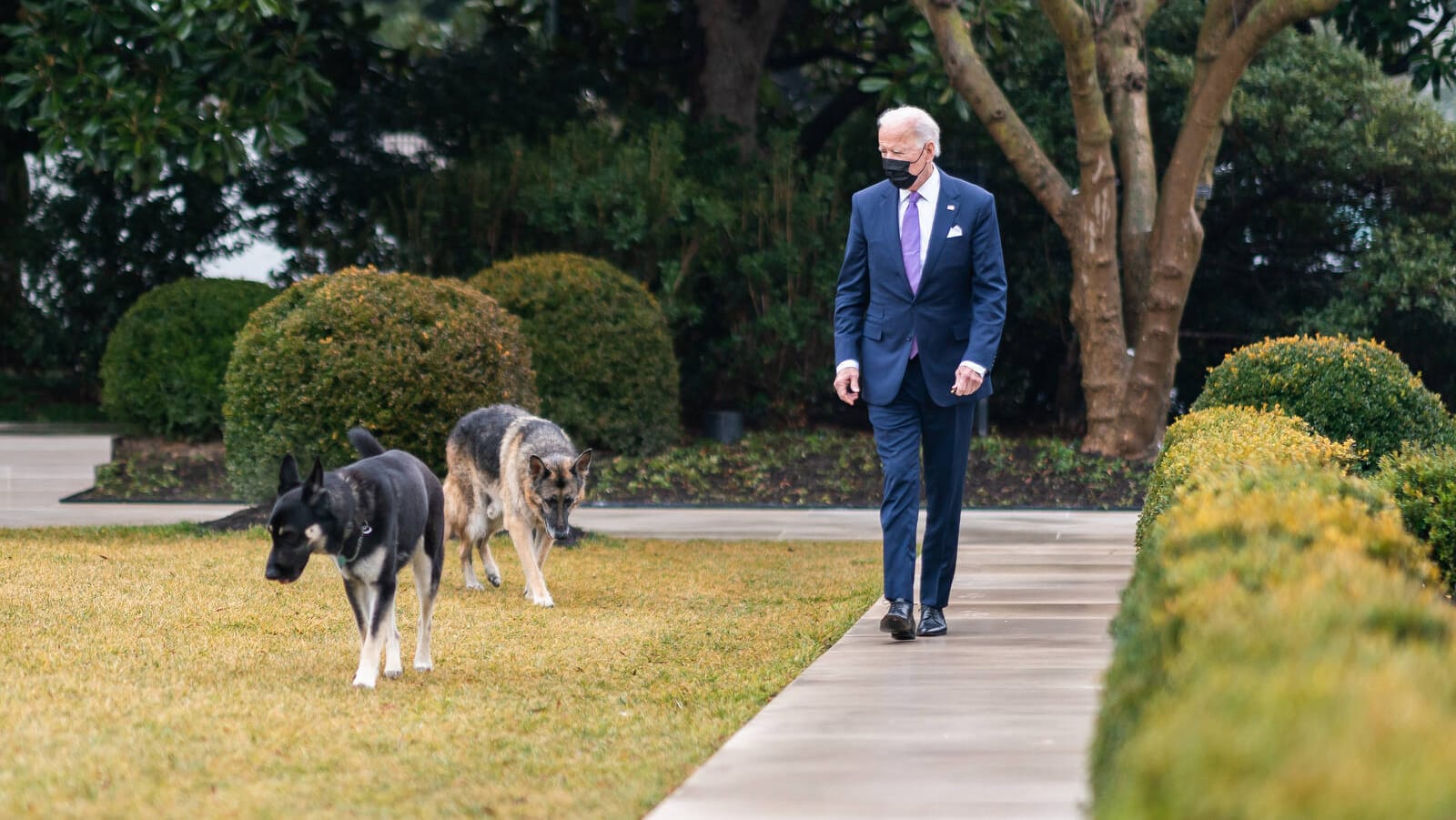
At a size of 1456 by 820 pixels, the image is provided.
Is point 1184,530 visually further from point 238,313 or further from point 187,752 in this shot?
point 238,313

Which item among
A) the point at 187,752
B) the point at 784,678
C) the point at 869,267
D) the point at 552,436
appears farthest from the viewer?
the point at 552,436

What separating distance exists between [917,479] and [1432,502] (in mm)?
2519

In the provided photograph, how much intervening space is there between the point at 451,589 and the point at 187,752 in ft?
14.9

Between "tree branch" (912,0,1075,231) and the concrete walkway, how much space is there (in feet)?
18.8

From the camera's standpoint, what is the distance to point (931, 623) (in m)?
7.82

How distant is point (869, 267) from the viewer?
7.81 meters

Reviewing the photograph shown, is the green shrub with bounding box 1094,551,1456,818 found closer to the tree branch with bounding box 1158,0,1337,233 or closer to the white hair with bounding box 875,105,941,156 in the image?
the white hair with bounding box 875,105,941,156

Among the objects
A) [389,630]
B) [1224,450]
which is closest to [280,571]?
[389,630]

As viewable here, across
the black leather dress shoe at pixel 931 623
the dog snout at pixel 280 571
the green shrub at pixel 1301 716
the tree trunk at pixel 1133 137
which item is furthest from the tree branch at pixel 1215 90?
the green shrub at pixel 1301 716

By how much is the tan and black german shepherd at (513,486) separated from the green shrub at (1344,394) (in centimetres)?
478

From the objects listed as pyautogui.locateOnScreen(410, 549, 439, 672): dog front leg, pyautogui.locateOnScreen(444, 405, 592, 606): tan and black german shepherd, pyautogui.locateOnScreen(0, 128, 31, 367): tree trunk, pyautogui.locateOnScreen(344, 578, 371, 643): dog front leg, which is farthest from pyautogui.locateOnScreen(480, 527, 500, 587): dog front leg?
pyautogui.locateOnScreen(0, 128, 31, 367): tree trunk

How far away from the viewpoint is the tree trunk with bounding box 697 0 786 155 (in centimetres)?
2050

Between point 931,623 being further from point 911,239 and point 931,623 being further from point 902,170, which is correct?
point 902,170

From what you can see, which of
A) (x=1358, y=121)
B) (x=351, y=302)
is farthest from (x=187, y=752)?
(x=1358, y=121)
